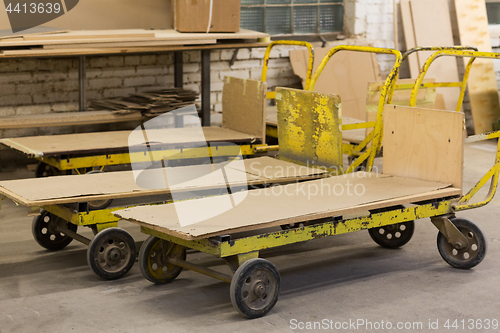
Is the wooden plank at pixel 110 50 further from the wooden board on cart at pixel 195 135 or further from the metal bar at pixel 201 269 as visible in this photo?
the metal bar at pixel 201 269

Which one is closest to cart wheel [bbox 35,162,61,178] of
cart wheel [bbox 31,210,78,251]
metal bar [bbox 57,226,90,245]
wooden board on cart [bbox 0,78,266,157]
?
wooden board on cart [bbox 0,78,266,157]

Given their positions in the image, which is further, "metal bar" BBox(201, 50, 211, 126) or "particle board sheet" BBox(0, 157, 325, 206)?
"metal bar" BBox(201, 50, 211, 126)

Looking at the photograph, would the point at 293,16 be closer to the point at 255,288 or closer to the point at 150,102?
the point at 150,102

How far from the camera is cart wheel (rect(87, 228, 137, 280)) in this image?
12.7 feet

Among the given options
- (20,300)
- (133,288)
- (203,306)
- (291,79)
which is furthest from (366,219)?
(291,79)

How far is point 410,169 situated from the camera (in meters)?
4.34

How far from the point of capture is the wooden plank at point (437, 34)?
8.37m

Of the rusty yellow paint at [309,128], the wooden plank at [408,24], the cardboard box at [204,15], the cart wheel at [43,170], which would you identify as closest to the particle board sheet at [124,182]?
the rusty yellow paint at [309,128]

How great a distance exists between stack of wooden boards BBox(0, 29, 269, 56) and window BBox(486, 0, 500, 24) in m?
3.94

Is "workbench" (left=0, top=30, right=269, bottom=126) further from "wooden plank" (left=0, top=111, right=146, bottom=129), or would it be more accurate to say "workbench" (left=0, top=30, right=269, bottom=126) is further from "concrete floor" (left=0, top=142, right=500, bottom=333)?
"concrete floor" (left=0, top=142, right=500, bottom=333)

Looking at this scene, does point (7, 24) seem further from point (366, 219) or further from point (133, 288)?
point (366, 219)

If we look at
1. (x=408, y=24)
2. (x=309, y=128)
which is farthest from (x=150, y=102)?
(x=408, y=24)

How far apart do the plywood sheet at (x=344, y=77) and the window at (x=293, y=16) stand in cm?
40

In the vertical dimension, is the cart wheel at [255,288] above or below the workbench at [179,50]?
below
